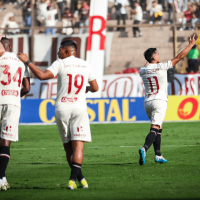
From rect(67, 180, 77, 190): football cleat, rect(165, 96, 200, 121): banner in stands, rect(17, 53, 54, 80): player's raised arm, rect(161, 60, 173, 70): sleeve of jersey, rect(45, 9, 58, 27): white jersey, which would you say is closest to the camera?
rect(17, 53, 54, 80): player's raised arm

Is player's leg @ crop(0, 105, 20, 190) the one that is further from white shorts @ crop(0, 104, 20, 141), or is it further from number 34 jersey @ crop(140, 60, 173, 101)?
number 34 jersey @ crop(140, 60, 173, 101)

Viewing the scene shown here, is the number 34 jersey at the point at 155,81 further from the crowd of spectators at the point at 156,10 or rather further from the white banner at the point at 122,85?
the crowd of spectators at the point at 156,10

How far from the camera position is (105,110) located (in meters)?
17.0

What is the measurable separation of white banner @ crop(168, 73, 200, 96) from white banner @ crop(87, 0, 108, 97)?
135 inches

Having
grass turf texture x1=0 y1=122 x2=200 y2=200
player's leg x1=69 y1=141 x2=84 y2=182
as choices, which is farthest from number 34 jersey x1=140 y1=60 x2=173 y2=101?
player's leg x1=69 y1=141 x2=84 y2=182

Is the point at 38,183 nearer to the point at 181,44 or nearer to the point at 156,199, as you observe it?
the point at 156,199

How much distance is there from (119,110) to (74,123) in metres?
11.2

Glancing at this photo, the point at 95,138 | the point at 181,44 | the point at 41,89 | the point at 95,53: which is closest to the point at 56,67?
the point at 95,138

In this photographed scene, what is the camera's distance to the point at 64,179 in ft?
21.5

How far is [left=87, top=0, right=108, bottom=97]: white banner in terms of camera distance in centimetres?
1800

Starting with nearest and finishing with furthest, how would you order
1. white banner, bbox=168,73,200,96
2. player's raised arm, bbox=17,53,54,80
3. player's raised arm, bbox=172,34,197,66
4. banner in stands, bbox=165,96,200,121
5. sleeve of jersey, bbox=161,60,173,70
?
1. player's raised arm, bbox=17,53,54,80
2. player's raised arm, bbox=172,34,197,66
3. sleeve of jersey, bbox=161,60,173,70
4. banner in stands, bbox=165,96,200,121
5. white banner, bbox=168,73,200,96

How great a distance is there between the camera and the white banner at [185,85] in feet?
62.4

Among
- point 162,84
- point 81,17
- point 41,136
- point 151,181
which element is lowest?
point 41,136

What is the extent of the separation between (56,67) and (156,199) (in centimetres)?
210
